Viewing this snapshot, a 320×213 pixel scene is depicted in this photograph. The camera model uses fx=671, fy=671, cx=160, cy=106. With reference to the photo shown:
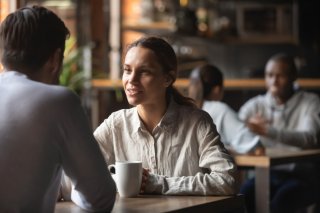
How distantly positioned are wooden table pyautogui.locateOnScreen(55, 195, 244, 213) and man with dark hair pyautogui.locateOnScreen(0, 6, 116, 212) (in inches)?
6.6

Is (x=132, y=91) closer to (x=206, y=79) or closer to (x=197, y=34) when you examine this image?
(x=206, y=79)

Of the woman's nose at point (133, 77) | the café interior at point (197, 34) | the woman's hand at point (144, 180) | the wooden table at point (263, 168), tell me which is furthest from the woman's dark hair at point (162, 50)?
the café interior at point (197, 34)

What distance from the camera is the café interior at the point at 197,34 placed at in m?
6.47

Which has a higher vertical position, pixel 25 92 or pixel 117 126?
pixel 25 92

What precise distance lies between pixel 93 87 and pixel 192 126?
430 centimetres

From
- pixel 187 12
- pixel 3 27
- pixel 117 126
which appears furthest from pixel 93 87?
A: pixel 3 27

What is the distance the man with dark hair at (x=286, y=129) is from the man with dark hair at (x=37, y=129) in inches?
81.1

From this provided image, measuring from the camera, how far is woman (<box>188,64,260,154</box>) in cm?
353

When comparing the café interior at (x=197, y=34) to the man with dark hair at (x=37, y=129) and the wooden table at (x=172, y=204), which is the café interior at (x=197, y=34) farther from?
the man with dark hair at (x=37, y=129)

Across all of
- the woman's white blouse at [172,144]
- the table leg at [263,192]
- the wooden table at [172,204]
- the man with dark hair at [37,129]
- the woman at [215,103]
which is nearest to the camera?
the man with dark hair at [37,129]

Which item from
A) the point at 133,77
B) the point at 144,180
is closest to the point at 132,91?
the point at 133,77

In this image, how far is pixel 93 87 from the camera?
6395 millimetres

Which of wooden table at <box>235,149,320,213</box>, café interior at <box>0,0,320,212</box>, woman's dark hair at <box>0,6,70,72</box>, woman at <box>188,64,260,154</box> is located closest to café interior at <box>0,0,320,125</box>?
café interior at <box>0,0,320,212</box>

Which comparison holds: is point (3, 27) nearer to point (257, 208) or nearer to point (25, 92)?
point (25, 92)
